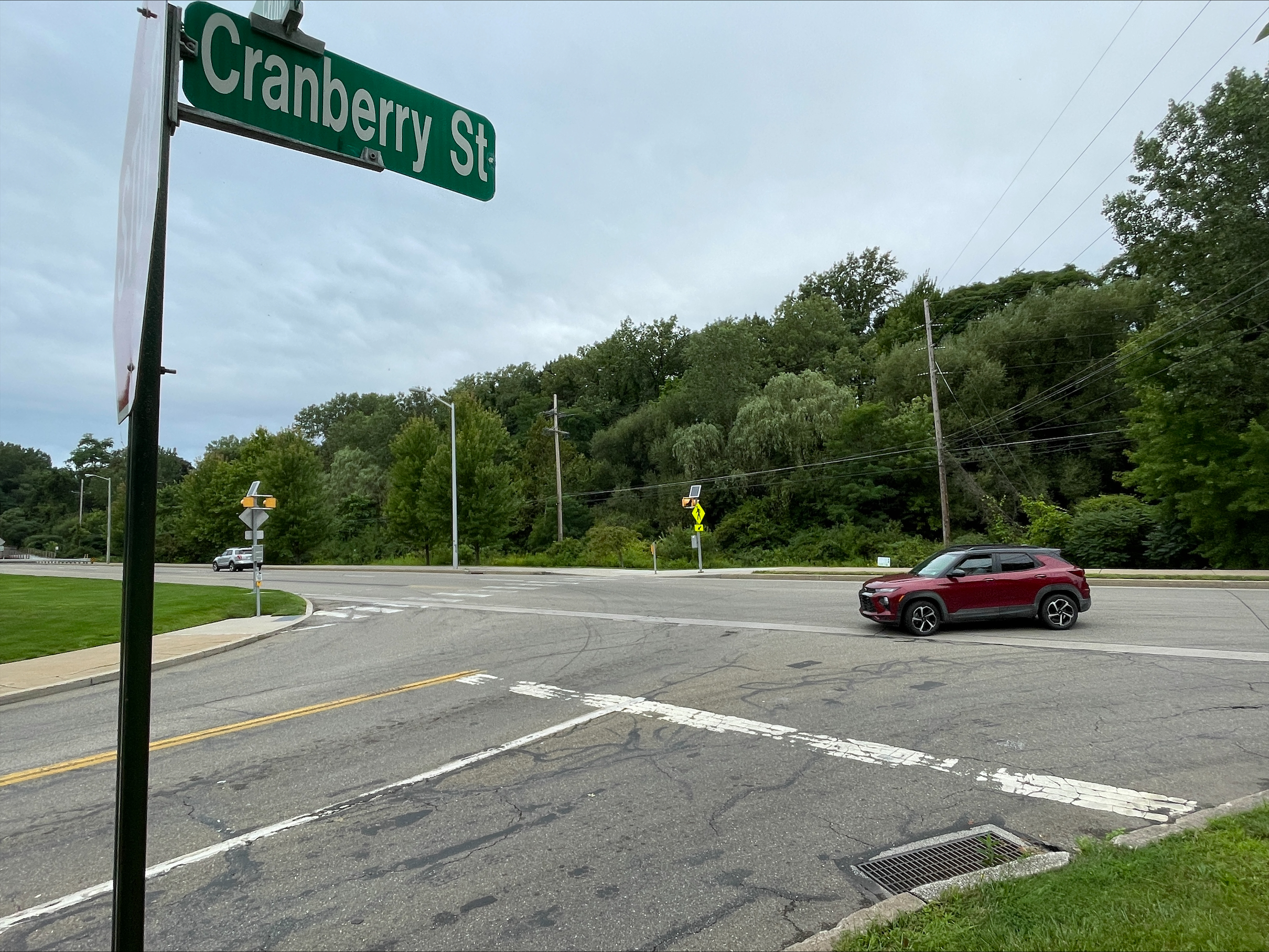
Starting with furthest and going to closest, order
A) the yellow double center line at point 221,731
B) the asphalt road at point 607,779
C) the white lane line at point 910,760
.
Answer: the yellow double center line at point 221,731 → the white lane line at point 910,760 → the asphalt road at point 607,779

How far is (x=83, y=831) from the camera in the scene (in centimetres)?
488

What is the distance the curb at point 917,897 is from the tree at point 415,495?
136ft

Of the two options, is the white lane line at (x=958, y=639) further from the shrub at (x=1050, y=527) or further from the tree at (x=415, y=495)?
the tree at (x=415, y=495)

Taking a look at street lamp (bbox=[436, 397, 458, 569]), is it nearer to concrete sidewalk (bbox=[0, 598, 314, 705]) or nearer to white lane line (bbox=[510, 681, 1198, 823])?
concrete sidewalk (bbox=[0, 598, 314, 705])

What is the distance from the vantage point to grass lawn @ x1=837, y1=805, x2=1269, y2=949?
119 inches

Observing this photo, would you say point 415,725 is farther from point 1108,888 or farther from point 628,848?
point 1108,888

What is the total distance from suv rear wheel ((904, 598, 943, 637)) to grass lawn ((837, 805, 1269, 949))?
8.33 meters

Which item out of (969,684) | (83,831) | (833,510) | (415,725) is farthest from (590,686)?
(833,510)

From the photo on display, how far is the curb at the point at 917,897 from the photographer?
10.6 ft

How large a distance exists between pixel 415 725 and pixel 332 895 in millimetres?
3491

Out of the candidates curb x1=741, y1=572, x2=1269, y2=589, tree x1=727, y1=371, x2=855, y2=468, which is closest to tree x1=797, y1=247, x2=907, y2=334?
tree x1=727, y1=371, x2=855, y2=468

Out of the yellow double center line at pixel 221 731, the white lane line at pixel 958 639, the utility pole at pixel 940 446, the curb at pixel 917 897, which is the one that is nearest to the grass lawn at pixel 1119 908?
the curb at pixel 917 897

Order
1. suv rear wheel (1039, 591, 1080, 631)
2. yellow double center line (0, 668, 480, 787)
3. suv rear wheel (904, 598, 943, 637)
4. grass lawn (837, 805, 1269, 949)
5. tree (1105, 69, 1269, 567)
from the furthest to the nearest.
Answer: tree (1105, 69, 1269, 567), suv rear wheel (1039, 591, 1080, 631), suv rear wheel (904, 598, 943, 637), yellow double center line (0, 668, 480, 787), grass lawn (837, 805, 1269, 949)

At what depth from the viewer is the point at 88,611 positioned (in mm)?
17641
